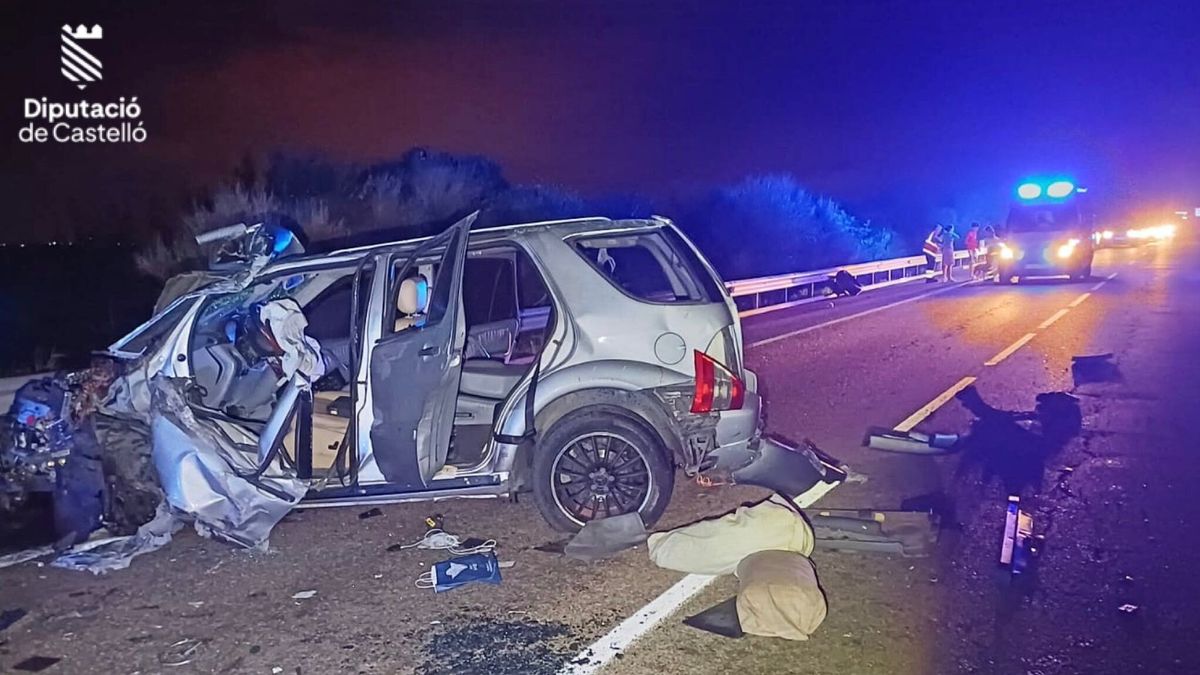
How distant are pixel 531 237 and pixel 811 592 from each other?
8.41 ft

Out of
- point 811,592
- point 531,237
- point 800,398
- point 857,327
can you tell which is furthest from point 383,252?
point 857,327

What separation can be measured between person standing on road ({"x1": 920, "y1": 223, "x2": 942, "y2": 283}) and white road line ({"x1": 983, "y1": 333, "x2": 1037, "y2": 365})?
1378cm

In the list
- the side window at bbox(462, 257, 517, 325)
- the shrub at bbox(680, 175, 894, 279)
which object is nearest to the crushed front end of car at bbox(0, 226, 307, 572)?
the side window at bbox(462, 257, 517, 325)

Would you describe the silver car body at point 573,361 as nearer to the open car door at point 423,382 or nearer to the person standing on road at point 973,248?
the open car door at point 423,382

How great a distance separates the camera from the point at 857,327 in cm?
1527

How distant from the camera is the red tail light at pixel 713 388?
5.47 meters

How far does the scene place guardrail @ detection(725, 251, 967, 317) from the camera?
18.5m

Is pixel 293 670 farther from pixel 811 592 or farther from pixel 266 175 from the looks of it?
pixel 266 175

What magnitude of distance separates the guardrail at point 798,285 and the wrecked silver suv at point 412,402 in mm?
10140

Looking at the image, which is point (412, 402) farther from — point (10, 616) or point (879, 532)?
point (879, 532)

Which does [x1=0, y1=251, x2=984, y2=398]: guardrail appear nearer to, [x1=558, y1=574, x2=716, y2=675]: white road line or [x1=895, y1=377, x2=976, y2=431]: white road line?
[x1=895, y1=377, x2=976, y2=431]: white road line

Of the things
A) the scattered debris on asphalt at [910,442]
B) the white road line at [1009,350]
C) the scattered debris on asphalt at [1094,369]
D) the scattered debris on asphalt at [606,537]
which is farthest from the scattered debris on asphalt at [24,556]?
the white road line at [1009,350]

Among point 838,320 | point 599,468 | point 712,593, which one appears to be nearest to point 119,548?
point 599,468

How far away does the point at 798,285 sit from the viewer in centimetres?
2069
